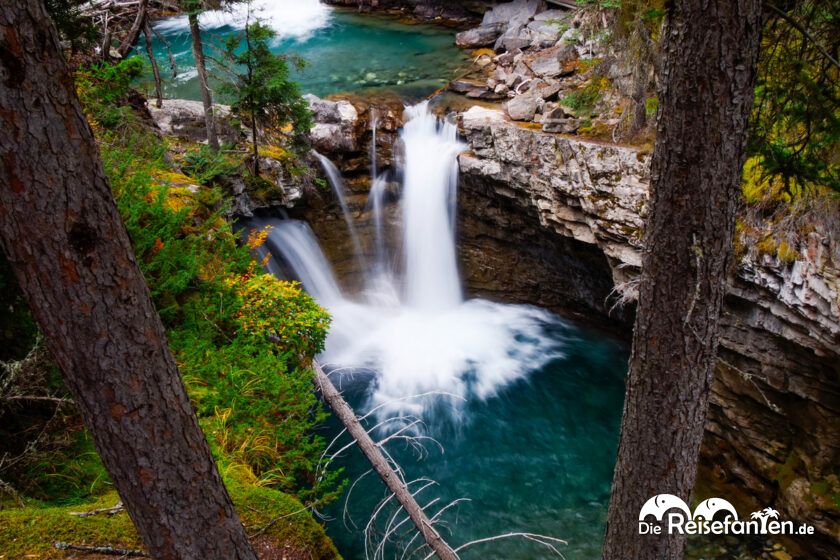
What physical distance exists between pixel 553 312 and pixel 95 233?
443 inches

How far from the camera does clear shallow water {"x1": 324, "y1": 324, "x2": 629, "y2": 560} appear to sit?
24.7 feet

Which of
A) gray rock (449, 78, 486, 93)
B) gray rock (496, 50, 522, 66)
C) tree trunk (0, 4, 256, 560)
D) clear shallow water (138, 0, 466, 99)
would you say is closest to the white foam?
clear shallow water (138, 0, 466, 99)

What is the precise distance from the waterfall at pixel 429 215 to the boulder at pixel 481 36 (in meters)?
6.34

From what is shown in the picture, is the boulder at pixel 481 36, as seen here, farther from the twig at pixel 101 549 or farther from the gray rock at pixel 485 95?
the twig at pixel 101 549

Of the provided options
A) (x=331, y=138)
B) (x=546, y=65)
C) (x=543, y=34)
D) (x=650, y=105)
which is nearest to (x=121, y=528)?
(x=650, y=105)

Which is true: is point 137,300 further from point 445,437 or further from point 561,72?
point 561,72

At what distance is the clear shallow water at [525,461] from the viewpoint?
7.54 m

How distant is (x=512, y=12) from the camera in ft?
62.7

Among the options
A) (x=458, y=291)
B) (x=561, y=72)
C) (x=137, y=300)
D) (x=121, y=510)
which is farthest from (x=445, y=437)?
(x=561, y=72)

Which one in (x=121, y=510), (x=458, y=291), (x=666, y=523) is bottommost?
(x=458, y=291)

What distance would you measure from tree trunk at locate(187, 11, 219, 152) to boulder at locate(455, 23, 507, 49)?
10752mm

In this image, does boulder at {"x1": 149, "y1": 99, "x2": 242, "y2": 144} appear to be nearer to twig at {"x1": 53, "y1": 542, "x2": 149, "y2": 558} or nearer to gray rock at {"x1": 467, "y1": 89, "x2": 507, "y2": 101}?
gray rock at {"x1": 467, "y1": 89, "x2": 507, "y2": 101}

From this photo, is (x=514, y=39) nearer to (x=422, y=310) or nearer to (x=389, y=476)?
(x=422, y=310)

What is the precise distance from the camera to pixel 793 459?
23.7ft
